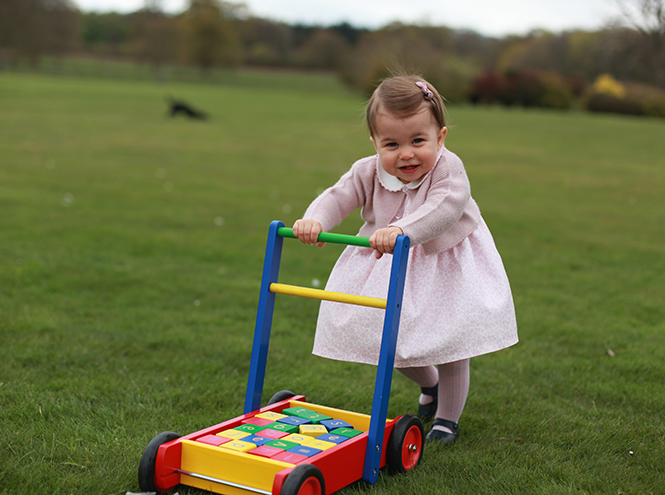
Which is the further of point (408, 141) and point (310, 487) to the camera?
point (408, 141)

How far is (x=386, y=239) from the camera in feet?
7.85

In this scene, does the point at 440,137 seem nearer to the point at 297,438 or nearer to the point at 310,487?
the point at 297,438

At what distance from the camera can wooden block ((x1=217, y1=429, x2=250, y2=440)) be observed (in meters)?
2.43

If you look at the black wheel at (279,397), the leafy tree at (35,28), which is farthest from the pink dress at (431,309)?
the leafy tree at (35,28)

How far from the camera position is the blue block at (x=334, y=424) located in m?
2.60

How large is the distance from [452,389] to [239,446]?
1057mm

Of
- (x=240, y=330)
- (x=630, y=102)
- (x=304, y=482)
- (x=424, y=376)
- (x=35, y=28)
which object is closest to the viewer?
(x=304, y=482)

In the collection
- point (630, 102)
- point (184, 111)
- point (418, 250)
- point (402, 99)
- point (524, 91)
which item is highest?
point (524, 91)

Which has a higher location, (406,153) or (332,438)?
(406,153)

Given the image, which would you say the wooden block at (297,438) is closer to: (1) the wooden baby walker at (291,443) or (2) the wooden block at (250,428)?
(1) the wooden baby walker at (291,443)

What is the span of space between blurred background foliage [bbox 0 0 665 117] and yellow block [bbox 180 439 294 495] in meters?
1.70

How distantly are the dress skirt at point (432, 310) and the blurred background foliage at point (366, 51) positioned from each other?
848mm

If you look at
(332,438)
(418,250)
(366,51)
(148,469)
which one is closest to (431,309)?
(418,250)

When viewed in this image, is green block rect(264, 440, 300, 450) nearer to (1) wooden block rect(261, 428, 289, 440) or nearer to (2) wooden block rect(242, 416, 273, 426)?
(1) wooden block rect(261, 428, 289, 440)
